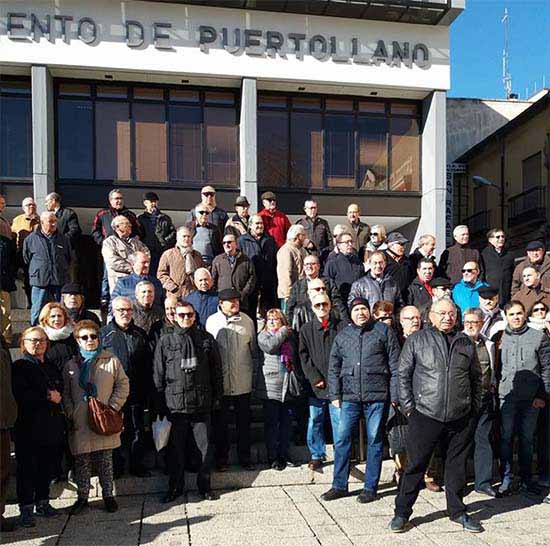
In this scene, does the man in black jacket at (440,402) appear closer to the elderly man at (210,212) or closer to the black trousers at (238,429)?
the black trousers at (238,429)

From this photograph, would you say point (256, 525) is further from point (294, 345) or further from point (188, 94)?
point (188, 94)

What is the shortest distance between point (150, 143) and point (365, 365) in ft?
32.6

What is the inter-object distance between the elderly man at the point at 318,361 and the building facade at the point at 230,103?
7617mm

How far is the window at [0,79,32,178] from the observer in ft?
40.5

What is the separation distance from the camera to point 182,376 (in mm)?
4996

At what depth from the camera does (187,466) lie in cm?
550

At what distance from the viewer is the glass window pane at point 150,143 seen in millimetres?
12992

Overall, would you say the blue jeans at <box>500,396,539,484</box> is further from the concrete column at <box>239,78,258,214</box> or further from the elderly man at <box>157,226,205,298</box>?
the concrete column at <box>239,78,258,214</box>

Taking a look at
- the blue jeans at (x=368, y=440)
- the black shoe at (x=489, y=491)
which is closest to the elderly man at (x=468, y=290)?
the black shoe at (x=489, y=491)

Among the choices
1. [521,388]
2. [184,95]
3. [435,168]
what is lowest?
[521,388]

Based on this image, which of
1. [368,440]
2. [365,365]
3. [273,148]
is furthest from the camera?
[273,148]

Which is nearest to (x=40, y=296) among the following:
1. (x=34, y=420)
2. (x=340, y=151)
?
(x=34, y=420)

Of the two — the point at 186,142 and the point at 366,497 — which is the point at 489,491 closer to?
the point at 366,497

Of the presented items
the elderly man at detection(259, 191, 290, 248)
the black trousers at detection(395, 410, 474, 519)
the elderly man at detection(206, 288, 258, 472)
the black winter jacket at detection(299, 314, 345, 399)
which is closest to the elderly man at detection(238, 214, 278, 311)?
the elderly man at detection(259, 191, 290, 248)
